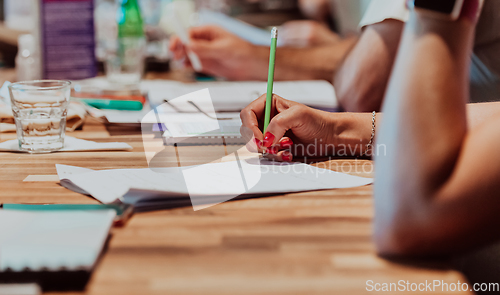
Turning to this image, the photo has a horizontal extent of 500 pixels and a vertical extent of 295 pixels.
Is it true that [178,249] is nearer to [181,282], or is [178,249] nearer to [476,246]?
[181,282]

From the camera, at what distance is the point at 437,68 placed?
379mm

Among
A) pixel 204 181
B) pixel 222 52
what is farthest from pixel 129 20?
pixel 204 181

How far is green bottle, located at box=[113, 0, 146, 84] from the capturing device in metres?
1.41

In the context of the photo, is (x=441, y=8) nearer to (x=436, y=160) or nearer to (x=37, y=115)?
(x=436, y=160)

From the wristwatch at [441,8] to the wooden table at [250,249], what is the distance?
18 centimetres

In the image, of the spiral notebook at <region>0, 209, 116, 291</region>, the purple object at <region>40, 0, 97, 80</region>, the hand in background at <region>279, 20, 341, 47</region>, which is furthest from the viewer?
the hand in background at <region>279, 20, 341, 47</region>

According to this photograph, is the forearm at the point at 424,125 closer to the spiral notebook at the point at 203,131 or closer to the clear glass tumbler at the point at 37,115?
the spiral notebook at the point at 203,131

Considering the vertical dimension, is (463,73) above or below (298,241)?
above

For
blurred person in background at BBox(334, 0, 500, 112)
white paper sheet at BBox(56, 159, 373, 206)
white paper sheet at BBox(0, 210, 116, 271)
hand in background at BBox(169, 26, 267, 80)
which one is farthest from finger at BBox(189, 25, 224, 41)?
white paper sheet at BBox(0, 210, 116, 271)

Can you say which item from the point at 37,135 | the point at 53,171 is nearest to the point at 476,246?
the point at 53,171

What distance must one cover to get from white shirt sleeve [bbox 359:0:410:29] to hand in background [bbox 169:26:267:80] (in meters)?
0.39

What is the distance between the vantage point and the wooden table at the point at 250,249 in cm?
33

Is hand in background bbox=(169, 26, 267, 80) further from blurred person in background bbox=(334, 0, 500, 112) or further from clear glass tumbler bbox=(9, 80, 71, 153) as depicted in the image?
clear glass tumbler bbox=(9, 80, 71, 153)

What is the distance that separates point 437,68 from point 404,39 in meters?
0.05
